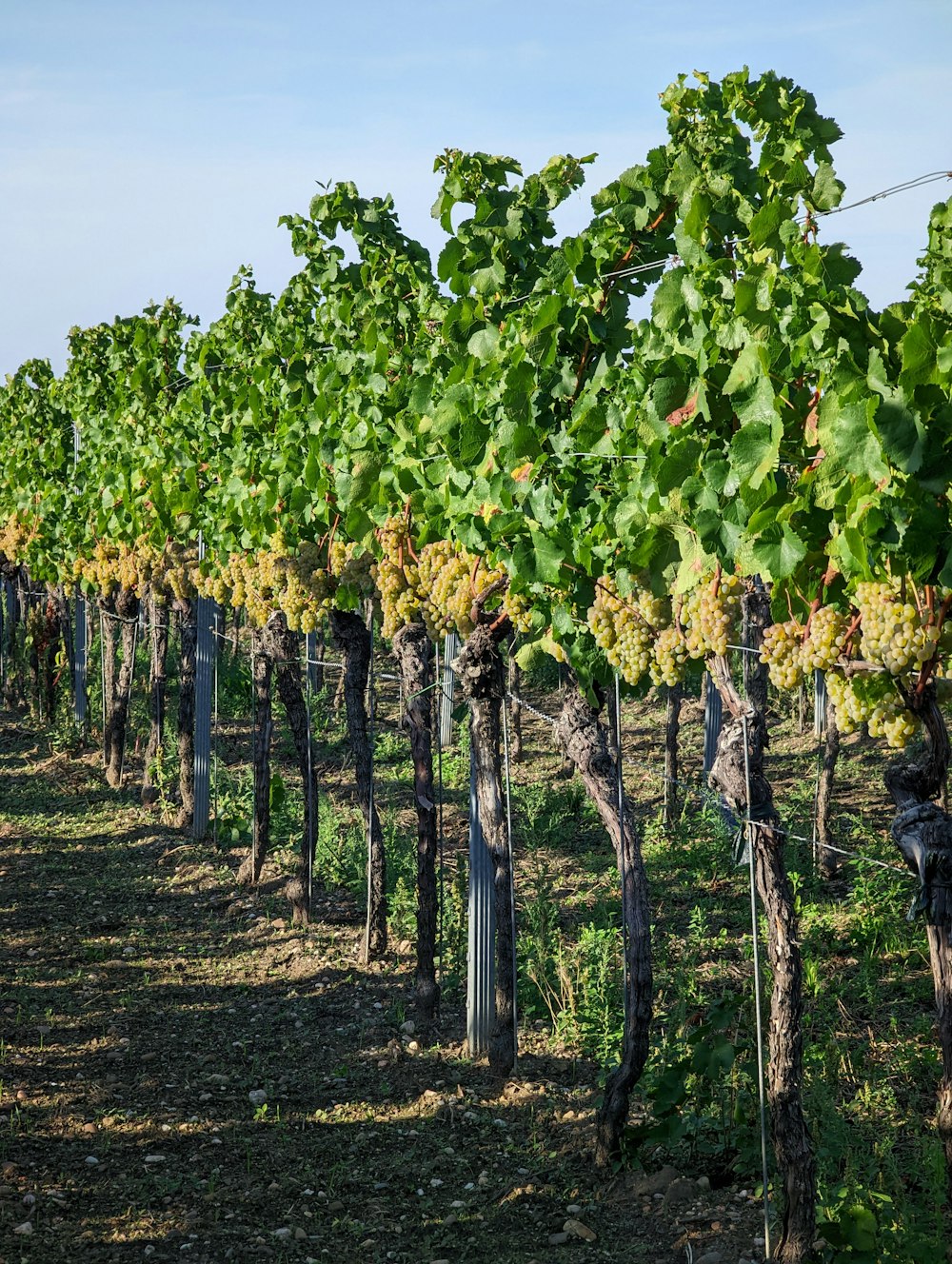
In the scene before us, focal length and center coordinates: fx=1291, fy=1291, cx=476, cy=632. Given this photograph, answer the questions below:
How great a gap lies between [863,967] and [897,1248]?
9.62 ft

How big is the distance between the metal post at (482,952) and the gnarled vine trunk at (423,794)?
0.56m

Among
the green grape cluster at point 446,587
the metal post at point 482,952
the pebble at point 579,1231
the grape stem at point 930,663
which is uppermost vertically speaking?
the green grape cluster at point 446,587

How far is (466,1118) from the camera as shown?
5750 mm

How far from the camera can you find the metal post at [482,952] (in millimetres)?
6340

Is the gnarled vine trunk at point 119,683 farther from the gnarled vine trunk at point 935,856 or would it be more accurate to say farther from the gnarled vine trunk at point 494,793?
the gnarled vine trunk at point 935,856

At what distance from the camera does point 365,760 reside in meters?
8.04

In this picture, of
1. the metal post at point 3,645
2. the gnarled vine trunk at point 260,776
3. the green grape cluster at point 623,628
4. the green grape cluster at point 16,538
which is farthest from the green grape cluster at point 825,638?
the metal post at point 3,645

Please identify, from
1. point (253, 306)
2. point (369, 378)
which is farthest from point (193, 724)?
point (369, 378)

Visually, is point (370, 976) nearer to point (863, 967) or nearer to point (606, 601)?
point (863, 967)

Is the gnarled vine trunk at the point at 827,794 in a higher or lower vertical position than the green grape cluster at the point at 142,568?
→ lower

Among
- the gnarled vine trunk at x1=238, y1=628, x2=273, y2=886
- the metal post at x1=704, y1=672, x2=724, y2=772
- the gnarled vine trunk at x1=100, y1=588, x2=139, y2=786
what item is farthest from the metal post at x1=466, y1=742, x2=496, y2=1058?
the gnarled vine trunk at x1=100, y1=588, x2=139, y2=786

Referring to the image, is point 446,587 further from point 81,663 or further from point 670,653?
point 81,663

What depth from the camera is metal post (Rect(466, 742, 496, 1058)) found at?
634 cm

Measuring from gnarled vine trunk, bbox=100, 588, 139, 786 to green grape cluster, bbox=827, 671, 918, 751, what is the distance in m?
10.0
